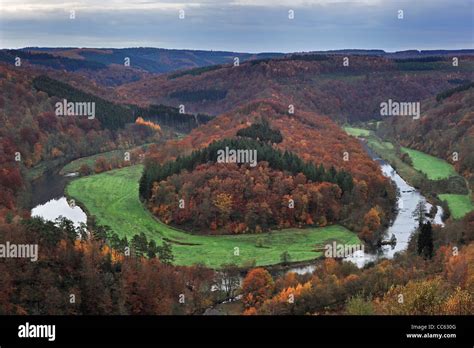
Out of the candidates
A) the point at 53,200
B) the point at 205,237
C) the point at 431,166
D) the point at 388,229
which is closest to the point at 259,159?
the point at 205,237

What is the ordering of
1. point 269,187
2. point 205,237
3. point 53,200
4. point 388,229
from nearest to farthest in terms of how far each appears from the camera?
point 205,237
point 388,229
point 269,187
point 53,200

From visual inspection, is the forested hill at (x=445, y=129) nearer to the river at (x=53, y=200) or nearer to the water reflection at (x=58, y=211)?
the water reflection at (x=58, y=211)

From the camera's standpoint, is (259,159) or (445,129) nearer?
(259,159)

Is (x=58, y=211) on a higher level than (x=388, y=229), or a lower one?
higher

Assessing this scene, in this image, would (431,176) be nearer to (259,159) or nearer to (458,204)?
(458,204)

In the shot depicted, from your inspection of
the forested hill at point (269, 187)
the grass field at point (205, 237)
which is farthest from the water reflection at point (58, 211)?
the forested hill at point (269, 187)
